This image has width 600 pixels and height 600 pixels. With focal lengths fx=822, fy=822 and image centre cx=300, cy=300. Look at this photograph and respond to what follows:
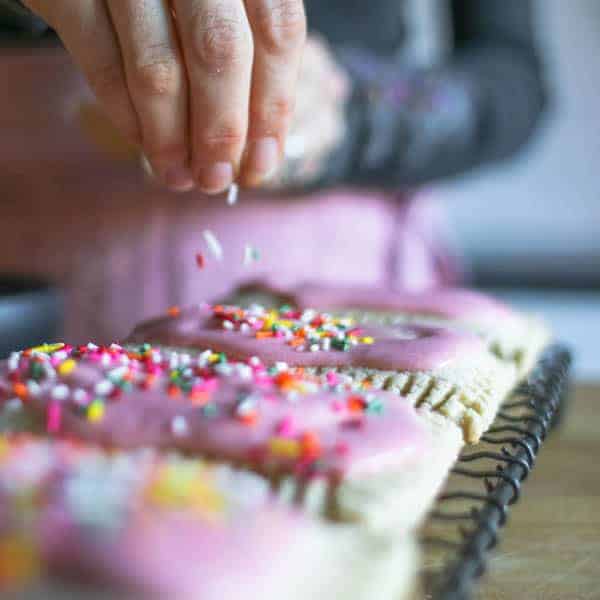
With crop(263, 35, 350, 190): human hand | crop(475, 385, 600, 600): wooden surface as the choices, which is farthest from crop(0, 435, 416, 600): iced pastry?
crop(263, 35, 350, 190): human hand

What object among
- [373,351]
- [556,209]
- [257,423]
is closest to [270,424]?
[257,423]

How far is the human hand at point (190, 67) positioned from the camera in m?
0.65

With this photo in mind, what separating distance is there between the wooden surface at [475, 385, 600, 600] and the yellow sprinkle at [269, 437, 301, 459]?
0.58ft

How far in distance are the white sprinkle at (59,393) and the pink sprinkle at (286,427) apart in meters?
0.15

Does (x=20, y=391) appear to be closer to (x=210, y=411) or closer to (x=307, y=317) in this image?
(x=210, y=411)

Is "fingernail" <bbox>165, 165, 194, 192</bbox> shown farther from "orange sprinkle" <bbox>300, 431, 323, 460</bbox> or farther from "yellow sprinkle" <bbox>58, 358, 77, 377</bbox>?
"orange sprinkle" <bbox>300, 431, 323, 460</bbox>

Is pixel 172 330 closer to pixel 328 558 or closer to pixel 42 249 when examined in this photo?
pixel 328 558

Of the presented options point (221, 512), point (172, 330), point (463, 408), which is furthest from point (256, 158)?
point (221, 512)

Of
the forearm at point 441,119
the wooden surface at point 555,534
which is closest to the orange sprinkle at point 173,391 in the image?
the wooden surface at point 555,534

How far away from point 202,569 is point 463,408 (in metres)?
0.33

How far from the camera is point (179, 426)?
502 millimetres

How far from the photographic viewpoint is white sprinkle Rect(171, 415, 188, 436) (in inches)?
19.7

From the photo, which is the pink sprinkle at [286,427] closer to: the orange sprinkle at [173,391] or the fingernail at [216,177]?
the orange sprinkle at [173,391]

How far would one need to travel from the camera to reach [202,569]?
1.12ft
